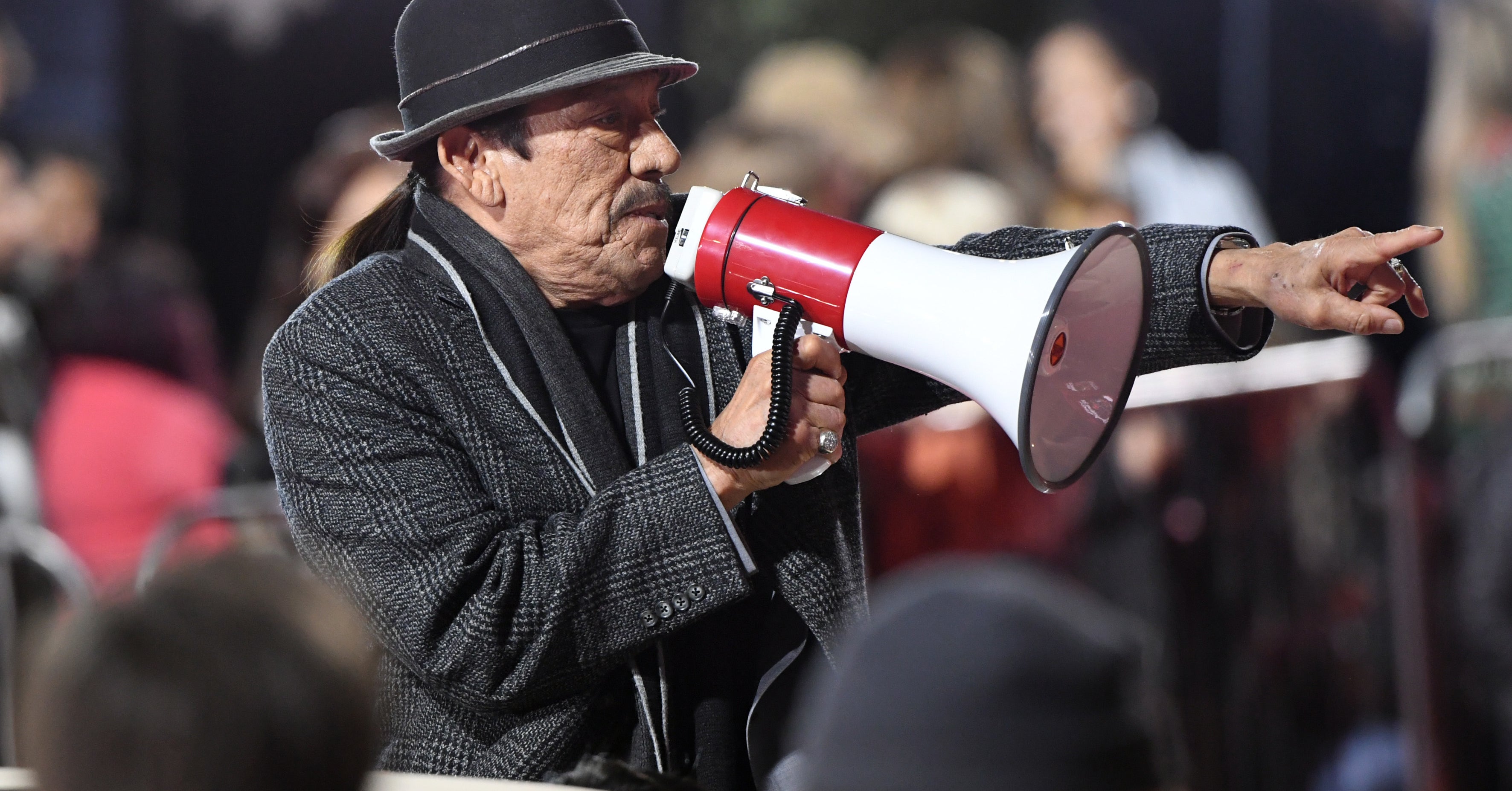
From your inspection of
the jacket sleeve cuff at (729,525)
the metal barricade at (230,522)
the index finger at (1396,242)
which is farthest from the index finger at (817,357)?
the metal barricade at (230,522)

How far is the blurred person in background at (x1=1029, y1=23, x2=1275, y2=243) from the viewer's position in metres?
5.69

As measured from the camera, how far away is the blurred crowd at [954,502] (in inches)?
41.7

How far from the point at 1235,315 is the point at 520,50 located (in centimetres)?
115

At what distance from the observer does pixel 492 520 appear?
2230 millimetres

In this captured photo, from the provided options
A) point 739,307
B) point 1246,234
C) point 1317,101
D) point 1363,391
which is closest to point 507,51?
point 739,307

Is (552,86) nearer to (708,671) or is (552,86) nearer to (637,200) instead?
(637,200)

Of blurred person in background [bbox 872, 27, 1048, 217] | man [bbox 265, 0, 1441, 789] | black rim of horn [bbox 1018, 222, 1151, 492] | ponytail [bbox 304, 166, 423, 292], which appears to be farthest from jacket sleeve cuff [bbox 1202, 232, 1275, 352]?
blurred person in background [bbox 872, 27, 1048, 217]

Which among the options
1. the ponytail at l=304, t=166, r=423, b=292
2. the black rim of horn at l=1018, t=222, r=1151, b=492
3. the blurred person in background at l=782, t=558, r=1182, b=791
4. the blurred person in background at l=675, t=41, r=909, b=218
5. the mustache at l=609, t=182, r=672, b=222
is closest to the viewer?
the blurred person in background at l=782, t=558, r=1182, b=791

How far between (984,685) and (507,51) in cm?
161

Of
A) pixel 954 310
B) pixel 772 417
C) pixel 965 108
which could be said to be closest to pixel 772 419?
pixel 772 417

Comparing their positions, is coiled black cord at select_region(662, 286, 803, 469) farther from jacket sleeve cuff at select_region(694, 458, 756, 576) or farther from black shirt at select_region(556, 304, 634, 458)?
black shirt at select_region(556, 304, 634, 458)

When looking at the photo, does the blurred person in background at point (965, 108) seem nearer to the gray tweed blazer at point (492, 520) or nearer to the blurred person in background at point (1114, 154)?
the blurred person in background at point (1114, 154)

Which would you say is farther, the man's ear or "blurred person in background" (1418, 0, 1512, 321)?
"blurred person in background" (1418, 0, 1512, 321)

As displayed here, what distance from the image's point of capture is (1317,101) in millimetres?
5648
